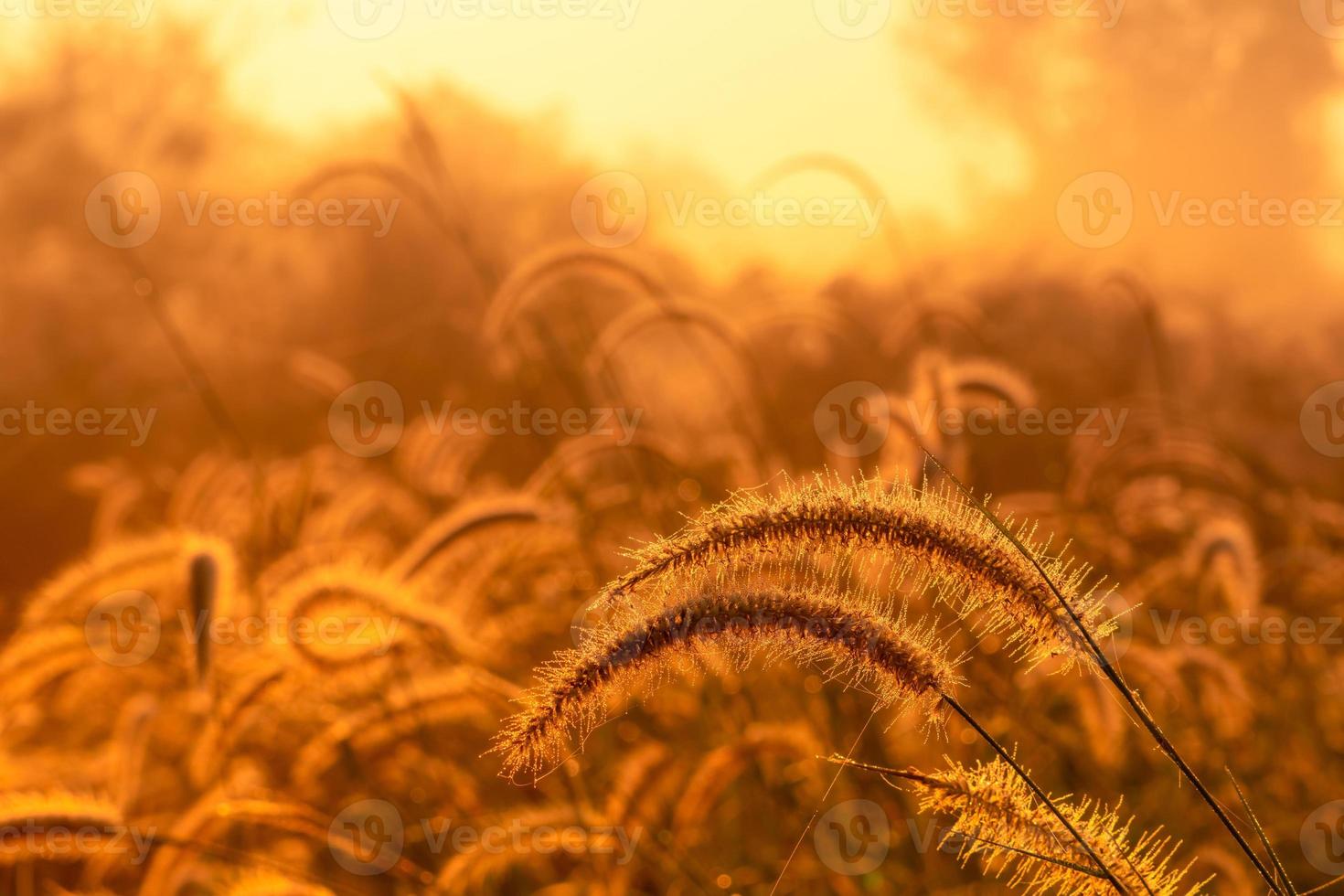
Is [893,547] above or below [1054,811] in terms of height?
above

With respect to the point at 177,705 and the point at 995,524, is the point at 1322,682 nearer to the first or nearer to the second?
the point at 995,524

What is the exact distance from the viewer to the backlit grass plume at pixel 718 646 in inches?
55.1

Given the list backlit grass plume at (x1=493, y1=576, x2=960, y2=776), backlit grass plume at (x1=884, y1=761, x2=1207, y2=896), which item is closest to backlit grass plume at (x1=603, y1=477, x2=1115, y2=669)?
backlit grass plume at (x1=493, y1=576, x2=960, y2=776)

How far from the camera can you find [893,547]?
1436mm

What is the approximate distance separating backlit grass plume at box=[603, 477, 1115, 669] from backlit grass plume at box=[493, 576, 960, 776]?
6 cm

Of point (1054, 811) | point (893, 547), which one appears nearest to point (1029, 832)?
point (1054, 811)

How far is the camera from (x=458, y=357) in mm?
10430

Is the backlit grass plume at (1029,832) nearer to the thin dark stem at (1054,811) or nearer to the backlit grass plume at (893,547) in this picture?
the thin dark stem at (1054,811)

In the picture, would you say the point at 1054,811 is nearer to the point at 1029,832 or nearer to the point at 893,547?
the point at 1029,832

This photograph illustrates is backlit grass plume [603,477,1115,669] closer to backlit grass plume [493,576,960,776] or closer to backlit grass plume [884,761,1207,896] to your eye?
backlit grass plume [493,576,960,776]

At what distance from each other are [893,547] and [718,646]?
0.85 feet

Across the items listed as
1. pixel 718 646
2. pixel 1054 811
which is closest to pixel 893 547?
pixel 718 646

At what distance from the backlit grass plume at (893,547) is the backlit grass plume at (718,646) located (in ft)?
0.20

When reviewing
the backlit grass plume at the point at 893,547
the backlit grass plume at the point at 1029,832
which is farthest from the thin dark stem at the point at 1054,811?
the backlit grass plume at the point at 893,547
